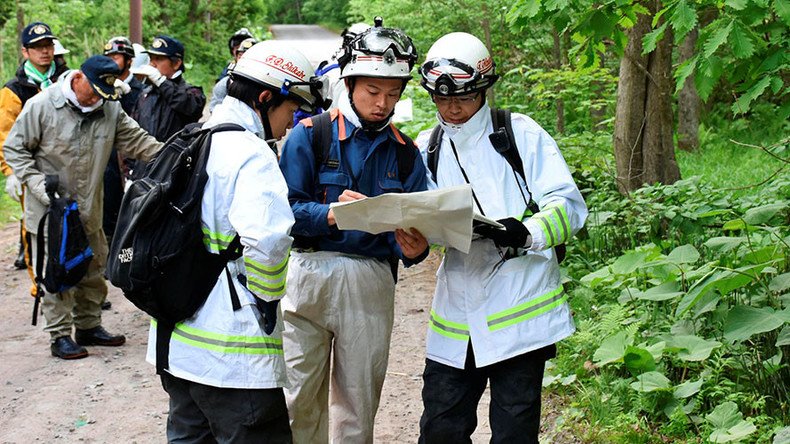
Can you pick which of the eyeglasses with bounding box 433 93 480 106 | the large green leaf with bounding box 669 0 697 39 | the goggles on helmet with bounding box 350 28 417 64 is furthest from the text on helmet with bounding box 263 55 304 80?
the large green leaf with bounding box 669 0 697 39

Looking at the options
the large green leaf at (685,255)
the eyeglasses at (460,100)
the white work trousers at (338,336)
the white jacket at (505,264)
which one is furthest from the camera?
the large green leaf at (685,255)

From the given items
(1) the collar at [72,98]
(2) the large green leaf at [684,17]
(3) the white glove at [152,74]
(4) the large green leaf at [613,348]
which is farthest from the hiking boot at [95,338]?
(2) the large green leaf at [684,17]

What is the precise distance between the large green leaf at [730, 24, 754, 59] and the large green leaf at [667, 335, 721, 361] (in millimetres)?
1591

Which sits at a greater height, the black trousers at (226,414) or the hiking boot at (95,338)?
the black trousers at (226,414)

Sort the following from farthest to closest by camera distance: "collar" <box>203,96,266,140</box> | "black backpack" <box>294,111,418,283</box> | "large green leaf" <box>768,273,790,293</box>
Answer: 1. "large green leaf" <box>768,273,790,293</box>
2. "black backpack" <box>294,111,418,283</box>
3. "collar" <box>203,96,266,140</box>

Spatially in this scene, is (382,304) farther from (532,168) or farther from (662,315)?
(662,315)

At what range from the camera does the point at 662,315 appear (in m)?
6.10

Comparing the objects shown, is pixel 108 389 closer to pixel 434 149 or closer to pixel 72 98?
pixel 72 98

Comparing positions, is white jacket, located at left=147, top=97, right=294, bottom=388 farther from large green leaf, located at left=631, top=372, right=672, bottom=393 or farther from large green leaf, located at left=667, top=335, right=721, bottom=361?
large green leaf, located at left=667, top=335, right=721, bottom=361

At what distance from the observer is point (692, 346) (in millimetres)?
5227

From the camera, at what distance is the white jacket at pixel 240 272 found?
3.40 m

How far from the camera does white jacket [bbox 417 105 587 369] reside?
12.9 feet

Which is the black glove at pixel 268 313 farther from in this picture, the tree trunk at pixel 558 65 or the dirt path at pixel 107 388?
the tree trunk at pixel 558 65

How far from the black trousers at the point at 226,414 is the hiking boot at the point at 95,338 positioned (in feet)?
13.1
